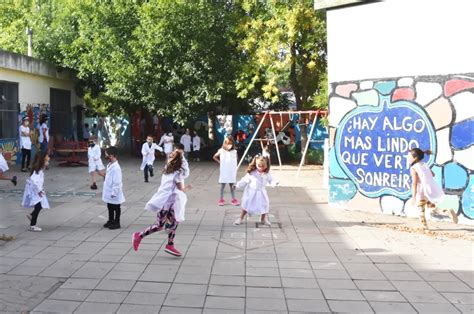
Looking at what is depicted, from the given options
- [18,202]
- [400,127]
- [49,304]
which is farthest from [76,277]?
[400,127]

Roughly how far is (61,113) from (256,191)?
1717 cm

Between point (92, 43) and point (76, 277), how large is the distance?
17589mm

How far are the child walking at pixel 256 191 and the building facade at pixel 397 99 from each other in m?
2.20

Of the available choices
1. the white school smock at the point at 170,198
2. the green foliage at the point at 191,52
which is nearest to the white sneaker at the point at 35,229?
the white school smock at the point at 170,198

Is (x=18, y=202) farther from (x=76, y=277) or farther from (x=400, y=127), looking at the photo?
(x=400, y=127)

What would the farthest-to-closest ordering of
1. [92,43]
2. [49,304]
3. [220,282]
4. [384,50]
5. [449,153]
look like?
[92,43] → [384,50] → [449,153] → [220,282] → [49,304]

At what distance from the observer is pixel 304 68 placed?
1991cm

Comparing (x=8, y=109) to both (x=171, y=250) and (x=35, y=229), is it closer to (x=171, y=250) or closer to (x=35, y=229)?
(x=35, y=229)

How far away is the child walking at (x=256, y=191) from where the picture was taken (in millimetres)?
8625

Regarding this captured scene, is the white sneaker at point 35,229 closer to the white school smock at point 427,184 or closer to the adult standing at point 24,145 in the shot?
the white school smock at point 427,184

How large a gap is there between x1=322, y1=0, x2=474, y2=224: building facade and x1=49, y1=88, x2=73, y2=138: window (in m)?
15.9

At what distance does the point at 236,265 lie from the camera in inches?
248

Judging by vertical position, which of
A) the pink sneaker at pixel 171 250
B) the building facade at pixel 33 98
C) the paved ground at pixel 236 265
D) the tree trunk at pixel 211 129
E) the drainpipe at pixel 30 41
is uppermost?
the drainpipe at pixel 30 41

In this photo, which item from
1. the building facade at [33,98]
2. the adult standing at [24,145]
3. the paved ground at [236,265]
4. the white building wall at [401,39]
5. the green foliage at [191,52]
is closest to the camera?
the paved ground at [236,265]
